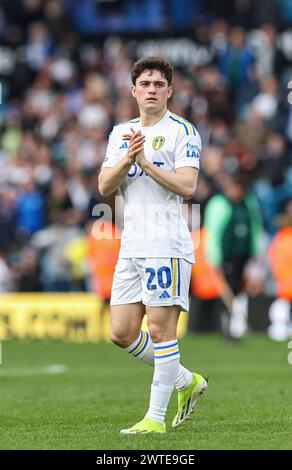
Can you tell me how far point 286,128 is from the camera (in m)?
23.4

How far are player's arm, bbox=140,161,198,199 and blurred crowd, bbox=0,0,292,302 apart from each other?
1156 cm

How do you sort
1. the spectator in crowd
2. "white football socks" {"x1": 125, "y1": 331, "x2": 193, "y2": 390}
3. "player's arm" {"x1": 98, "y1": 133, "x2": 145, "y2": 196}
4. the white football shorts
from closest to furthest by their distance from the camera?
"player's arm" {"x1": 98, "y1": 133, "x2": 145, "y2": 196} → the white football shorts → "white football socks" {"x1": 125, "y1": 331, "x2": 193, "y2": 390} → the spectator in crowd

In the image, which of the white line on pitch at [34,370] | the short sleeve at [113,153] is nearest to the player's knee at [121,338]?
the short sleeve at [113,153]

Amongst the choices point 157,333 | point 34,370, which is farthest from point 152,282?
point 34,370

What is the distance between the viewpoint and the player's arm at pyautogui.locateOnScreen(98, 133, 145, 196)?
7.92 meters

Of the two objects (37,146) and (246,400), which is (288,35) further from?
(246,400)

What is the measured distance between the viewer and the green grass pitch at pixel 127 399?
7668 millimetres

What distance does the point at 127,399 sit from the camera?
35.1 ft

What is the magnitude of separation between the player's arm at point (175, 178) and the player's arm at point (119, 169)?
0.07 metres

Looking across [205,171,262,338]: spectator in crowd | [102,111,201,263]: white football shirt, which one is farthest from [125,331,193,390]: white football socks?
[205,171,262,338]: spectator in crowd

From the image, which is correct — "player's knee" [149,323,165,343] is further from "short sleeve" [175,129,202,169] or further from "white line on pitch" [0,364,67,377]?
"white line on pitch" [0,364,67,377]

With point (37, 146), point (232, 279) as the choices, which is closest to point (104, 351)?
point (232, 279)

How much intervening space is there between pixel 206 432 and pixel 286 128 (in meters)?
15.9

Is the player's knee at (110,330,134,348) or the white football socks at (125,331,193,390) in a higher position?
the player's knee at (110,330,134,348)
